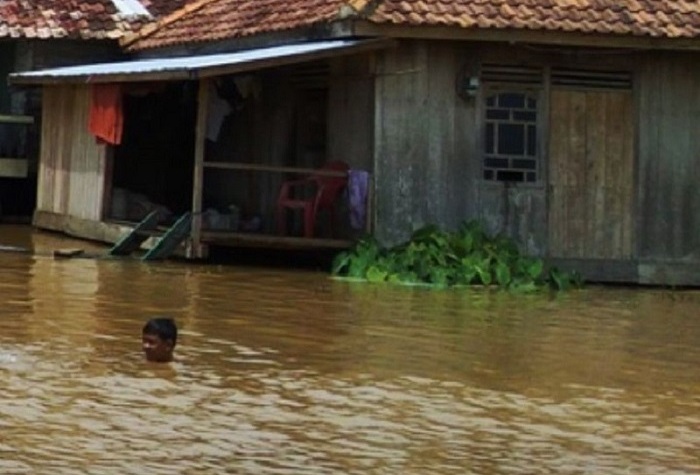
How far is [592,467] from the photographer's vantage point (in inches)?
340

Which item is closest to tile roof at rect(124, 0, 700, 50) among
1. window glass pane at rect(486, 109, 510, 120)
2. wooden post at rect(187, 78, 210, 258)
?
window glass pane at rect(486, 109, 510, 120)

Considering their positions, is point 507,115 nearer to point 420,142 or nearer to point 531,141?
point 531,141

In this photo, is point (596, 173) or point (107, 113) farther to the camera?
point (107, 113)

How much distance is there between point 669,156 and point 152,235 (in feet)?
18.8

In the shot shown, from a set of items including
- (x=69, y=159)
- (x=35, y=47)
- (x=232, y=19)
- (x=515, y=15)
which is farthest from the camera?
(x=35, y=47)

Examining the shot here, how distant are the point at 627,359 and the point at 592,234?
700cm

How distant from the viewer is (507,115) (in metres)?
19.6

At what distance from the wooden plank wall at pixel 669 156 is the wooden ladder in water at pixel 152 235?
16.3ft

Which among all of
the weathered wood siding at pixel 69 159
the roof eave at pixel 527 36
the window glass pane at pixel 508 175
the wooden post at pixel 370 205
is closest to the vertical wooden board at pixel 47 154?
the weathered wood siding at pixel 69 159

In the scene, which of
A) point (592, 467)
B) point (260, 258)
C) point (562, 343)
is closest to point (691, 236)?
point (260, 258)

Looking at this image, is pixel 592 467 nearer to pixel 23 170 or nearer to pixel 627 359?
pixel 627 359

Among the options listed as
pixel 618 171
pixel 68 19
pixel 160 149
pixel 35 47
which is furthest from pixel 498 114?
pixel 35 47

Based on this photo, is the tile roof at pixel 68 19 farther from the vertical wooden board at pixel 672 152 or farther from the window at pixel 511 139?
the vertical wooden board at pixel 672 152

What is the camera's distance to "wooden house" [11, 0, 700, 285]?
18.9 m
